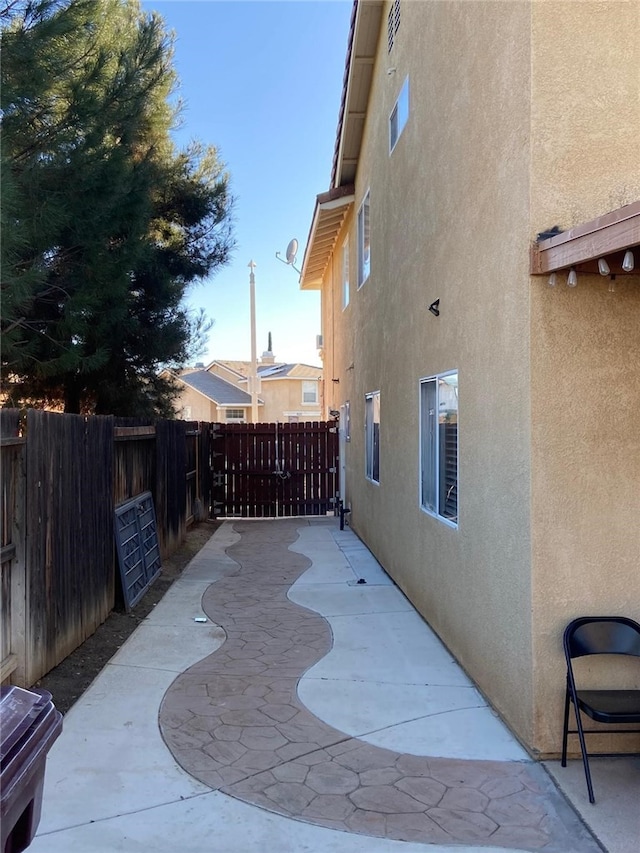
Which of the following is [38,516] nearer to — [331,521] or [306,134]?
[331,521]

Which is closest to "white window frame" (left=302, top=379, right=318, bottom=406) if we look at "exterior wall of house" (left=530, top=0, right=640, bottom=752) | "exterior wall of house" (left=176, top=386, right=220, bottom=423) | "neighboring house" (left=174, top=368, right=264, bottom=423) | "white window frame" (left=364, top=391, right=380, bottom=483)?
"neighboring house" (left=174, top=368, right=264, bottom=423)

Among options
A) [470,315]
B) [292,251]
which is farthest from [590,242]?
[292,251]

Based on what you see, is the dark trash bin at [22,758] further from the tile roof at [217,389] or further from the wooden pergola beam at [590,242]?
the tile roof at [217,389]

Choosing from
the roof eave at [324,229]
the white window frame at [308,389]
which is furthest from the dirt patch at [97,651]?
the white window frame at [308,389]

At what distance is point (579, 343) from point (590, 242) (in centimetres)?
69

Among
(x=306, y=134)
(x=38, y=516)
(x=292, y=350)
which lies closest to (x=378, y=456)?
(x=38, y=516)

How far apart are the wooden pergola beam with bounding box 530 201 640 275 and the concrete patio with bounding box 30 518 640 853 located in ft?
8.68

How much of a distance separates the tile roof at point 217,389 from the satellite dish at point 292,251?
20070mm

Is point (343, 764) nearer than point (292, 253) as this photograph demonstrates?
Yes

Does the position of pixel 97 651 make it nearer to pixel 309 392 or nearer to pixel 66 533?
pixel 66 533

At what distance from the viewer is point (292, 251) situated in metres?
17.2

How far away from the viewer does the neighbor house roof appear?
37219mm

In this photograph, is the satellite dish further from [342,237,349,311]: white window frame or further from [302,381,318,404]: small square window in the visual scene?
[302,381,318,404]: small square window

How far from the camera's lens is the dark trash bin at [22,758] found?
1.84 metres
